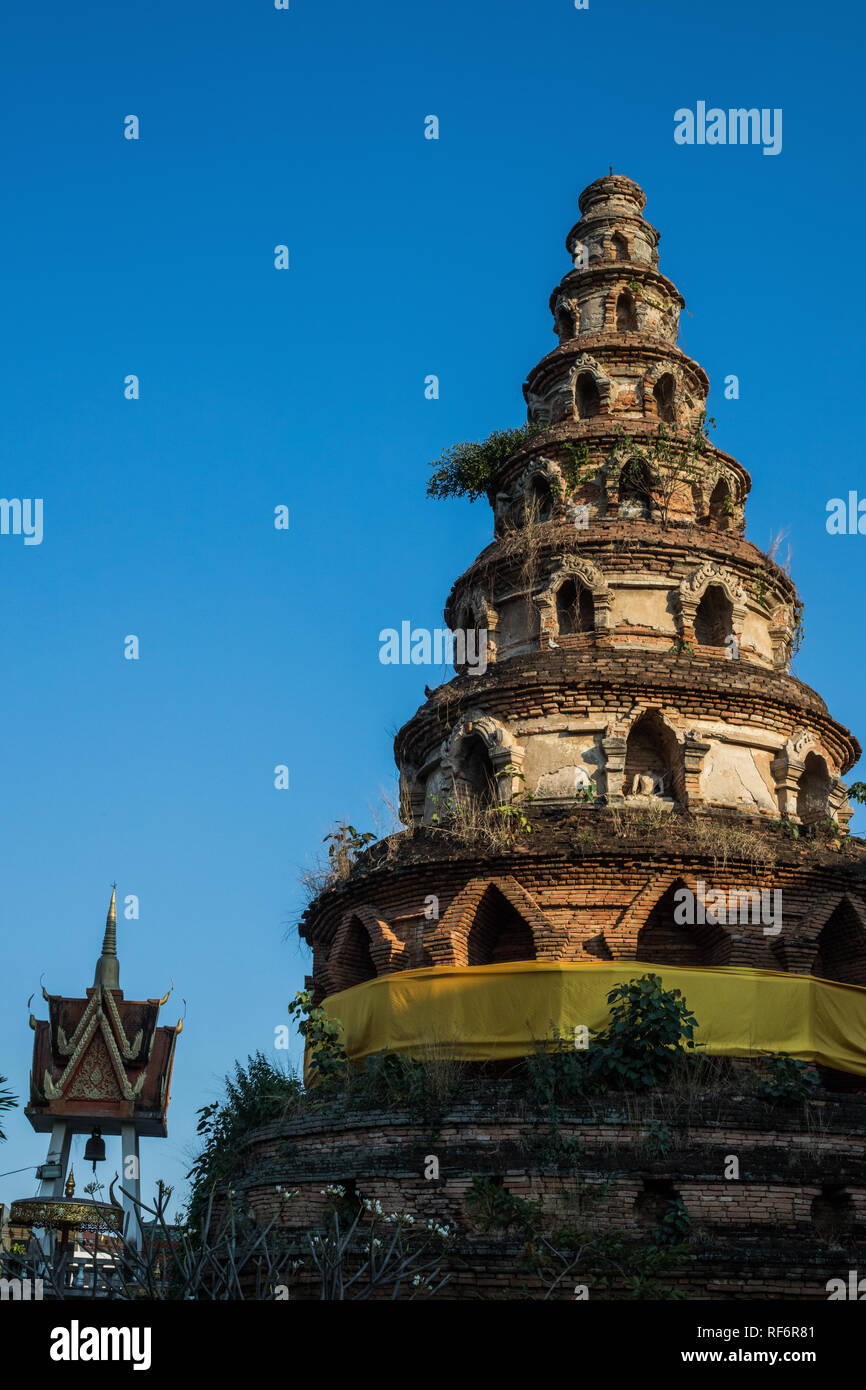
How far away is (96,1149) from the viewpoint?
126ft

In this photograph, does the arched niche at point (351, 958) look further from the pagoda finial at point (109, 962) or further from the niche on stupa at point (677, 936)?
the pagoda finial at point (109, 962)

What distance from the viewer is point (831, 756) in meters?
22.9

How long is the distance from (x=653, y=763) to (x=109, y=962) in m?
25.8

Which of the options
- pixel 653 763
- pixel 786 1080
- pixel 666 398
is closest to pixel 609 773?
pixel 653 763

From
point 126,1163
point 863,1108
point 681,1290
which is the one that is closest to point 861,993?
point 863,1108

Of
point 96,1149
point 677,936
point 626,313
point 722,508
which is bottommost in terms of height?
point 96,1149

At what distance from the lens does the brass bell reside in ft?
125

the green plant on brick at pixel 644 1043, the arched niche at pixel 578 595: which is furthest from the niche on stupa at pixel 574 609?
the green plant on brick at pixel 644 1043

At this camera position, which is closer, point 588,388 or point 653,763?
point 653,763

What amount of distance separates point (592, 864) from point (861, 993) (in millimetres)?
3869

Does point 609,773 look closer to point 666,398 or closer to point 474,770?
point 474,770

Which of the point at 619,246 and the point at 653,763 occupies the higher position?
the point at 619,246

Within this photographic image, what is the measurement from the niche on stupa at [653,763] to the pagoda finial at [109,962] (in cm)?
2415
